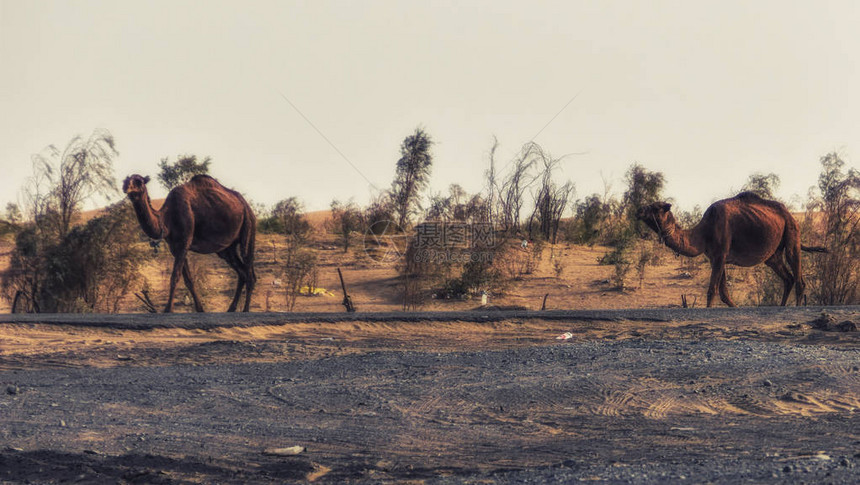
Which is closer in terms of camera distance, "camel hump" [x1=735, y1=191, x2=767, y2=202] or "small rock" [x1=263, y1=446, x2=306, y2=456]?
"small rock" [x1=263, y1=446, x2=306, y2=456]

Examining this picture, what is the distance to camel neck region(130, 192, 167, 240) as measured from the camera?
17.3 meters

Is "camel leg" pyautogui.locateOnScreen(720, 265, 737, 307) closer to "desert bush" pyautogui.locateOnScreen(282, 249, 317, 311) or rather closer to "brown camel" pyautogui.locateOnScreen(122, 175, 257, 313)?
"brown camel" pyautogui.locateOnScreen(122, 175, 257, 313)

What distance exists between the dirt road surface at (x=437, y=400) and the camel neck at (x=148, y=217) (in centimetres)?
269

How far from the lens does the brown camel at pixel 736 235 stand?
1766cm

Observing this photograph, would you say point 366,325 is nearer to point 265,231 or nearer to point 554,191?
point 554,191

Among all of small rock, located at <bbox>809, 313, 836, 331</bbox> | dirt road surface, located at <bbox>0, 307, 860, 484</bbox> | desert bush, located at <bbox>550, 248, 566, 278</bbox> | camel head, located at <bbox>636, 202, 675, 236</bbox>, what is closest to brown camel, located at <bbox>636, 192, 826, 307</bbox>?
camel head, located at <bbox>636, 202, 675, 236</bbox>

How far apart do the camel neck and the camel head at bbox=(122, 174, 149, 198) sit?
101 mm

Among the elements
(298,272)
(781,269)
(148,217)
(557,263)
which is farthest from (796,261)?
(298,272)

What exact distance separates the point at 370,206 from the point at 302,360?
30.8 metres

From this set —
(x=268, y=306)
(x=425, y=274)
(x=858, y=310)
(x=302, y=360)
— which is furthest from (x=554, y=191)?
(x=302, y=360)

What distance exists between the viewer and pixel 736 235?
18500mm

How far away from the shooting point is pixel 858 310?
15.9 metres

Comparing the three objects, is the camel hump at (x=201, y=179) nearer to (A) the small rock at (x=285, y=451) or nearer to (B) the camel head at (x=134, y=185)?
(B) the camel head at (x=134, y=185)

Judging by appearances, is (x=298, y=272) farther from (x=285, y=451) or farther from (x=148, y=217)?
(x=285, y=451)
